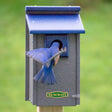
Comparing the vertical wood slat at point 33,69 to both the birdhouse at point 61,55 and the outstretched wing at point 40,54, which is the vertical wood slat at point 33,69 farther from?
the outstretched wing at point 40,54

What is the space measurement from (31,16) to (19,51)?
6299 millimetres

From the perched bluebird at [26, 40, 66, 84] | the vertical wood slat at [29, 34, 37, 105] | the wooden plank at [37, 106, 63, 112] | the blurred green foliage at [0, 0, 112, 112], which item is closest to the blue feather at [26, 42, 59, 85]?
the perched bluebird at [26, 40, 66, 84]

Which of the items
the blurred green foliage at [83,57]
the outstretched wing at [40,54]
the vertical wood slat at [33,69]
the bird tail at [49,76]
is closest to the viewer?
the outstretched wing at [40,54]

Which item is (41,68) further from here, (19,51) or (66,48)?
(19,51)

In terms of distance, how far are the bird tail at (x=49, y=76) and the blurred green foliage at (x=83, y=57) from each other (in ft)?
14.3

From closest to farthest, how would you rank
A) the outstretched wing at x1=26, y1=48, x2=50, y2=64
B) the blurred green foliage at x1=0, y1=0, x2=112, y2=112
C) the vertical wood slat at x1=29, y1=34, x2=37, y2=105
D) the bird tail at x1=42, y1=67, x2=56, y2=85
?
the outstretched wing at x1=26, y1=48, x2=50, y2=64 < the bird tail at x1=42, y1=67, x2=56, y2=85 < the vertical wood slat at x1=29, y1=34, x2=37, y2=105 < the blurred green foliage at x1=0, y1=0, x2=112, y2=112

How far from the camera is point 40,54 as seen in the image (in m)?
3.40

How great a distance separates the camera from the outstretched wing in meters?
3.35

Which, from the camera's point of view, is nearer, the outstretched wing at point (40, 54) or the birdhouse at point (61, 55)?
the outstretched wing at point (40, 54)

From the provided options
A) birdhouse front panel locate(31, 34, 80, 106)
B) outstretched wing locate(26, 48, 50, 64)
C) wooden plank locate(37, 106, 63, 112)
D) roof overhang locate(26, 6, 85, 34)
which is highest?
roof overhang locate(26, 6, 85, 34)

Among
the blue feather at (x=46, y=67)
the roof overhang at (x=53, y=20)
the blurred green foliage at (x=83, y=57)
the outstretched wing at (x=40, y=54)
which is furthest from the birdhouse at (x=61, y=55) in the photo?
the blurred green foliage at (x=83, y=57)

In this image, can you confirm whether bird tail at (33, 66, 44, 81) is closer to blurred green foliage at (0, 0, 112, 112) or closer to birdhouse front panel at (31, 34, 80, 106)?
birdhouse front panel at (31, 34, 80, 106)

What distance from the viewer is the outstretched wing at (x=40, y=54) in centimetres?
335

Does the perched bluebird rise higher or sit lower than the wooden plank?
higher
